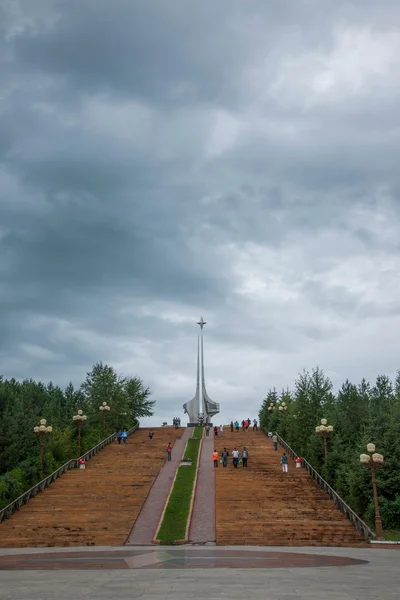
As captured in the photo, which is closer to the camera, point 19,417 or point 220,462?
point 220,462

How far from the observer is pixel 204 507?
3083 cm

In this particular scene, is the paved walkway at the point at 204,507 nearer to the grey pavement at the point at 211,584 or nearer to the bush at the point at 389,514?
the bush at the point at 389,514

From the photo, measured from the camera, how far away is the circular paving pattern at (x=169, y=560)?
58.5 feet

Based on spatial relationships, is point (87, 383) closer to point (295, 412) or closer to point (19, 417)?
point (19, 417)

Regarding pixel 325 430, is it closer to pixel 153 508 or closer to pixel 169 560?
pixel 153 508

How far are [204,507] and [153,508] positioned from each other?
8.58 feet

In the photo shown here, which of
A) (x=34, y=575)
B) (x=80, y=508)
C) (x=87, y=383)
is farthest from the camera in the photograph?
(x=87, y=383)

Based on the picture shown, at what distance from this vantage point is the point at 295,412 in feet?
161

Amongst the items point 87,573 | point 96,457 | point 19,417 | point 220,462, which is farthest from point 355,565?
point 19,417

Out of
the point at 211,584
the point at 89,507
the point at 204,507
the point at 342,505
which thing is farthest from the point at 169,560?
the point at 342,505

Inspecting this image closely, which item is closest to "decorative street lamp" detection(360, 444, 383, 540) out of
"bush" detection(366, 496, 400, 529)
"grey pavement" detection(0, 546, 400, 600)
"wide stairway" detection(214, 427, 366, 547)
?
"wide stairway" detection(214, 427, 366, 547)

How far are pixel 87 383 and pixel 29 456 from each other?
2790cm

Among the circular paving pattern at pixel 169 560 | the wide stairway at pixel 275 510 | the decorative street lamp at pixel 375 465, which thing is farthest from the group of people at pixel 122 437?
the circular paving pattern at pixel 169 560

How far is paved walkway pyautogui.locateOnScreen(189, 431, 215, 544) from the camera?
2602 centimetres
